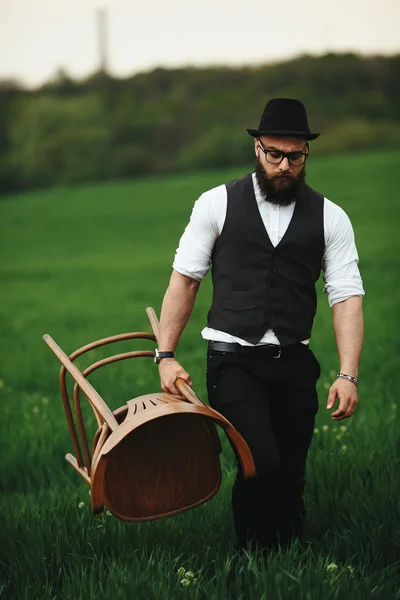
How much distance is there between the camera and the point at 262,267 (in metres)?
3.03

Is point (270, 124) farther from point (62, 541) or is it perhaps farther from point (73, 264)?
point (73, 264)

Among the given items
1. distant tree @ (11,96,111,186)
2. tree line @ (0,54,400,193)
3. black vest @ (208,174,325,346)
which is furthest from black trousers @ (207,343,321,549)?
distant tree @ (11,96,111,186)

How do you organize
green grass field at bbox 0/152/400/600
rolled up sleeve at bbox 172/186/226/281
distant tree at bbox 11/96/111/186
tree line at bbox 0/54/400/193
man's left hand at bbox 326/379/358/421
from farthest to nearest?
distant tree at bbox 11/96/111/186, tree line at bbox 0/54/400/193, rolled up sleeve at bbox 172/186/226/281, man's left hand at bbox 326/379/358/421, green grass field at bbox 0/152/400/600

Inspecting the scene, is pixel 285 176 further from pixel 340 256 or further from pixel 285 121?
pixel 340 256

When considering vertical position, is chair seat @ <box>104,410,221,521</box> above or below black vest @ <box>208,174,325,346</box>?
below

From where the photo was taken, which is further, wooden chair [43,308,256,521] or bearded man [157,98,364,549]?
bearded man [157,98,364,549]

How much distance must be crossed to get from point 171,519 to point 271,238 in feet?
4.01

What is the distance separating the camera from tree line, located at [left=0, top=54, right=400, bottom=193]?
48.8 ft

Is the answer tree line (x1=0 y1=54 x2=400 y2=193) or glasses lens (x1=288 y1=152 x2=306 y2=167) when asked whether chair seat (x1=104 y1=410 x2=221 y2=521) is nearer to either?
glasses lens (x1=288 y1=152 x2=306 y2=167)

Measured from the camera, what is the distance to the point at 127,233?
18828 millimetres

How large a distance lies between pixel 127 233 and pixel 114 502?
1610 centimetres

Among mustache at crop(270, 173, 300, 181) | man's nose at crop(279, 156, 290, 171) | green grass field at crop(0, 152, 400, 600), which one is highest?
man's nose at crop(279, 156, 290, 171)

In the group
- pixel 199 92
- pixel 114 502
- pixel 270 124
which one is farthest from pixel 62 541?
pixel 199 92

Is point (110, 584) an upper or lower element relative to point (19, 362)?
upper
